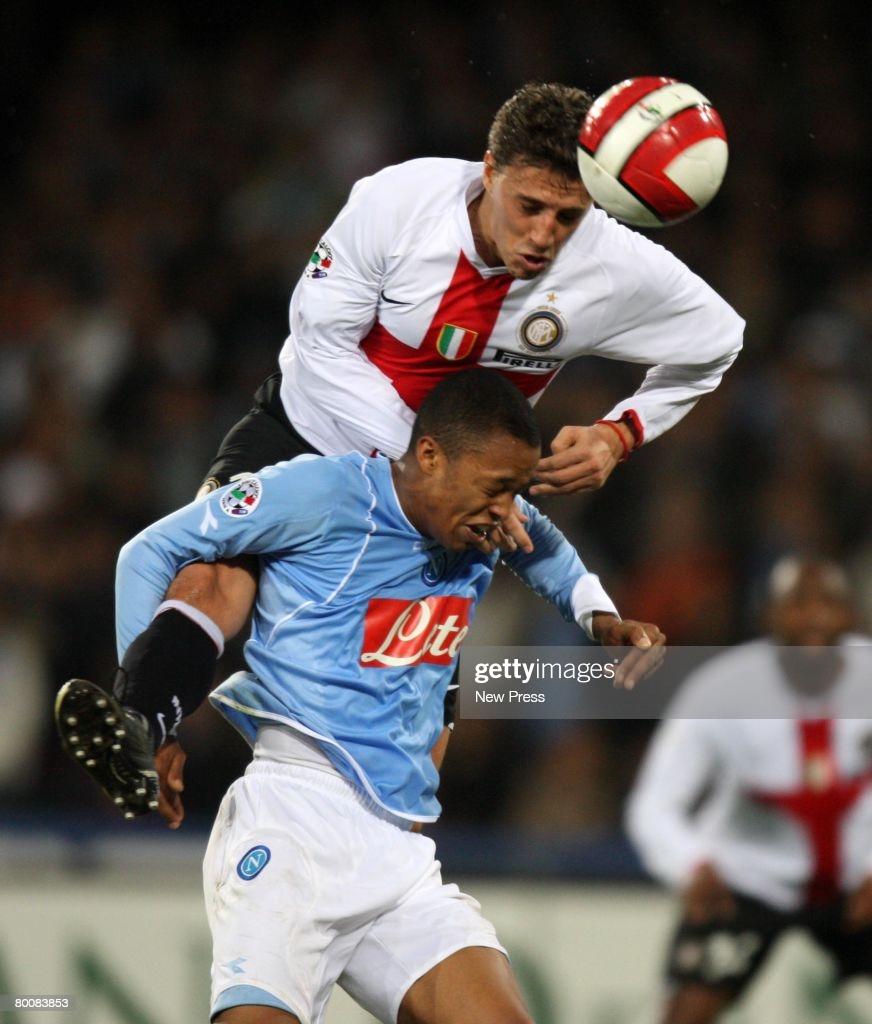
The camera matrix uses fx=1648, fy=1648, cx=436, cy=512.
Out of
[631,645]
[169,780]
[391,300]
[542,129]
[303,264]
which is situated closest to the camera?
[169,780]

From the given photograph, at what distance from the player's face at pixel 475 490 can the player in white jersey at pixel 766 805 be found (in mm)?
2433

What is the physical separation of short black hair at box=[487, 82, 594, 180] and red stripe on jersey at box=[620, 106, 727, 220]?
0.15m

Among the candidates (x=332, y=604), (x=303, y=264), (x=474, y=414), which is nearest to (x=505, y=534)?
(x=474, y=414)

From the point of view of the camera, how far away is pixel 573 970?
17.7 ft

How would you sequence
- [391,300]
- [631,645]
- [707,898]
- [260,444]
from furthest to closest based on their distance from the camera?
[707,898] < [260,444] < [391,300] < [631,645]

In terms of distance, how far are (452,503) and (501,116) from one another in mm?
880

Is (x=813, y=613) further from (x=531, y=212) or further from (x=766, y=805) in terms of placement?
(x=531, y=212)

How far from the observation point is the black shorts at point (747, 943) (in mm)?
5297

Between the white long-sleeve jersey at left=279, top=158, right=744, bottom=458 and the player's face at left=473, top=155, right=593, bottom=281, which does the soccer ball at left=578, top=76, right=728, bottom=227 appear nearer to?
the player's face at left=473, top=155, right=593, bottom=281

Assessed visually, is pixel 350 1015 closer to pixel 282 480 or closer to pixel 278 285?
pixel 282 480

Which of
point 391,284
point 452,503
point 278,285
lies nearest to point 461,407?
point 452,503

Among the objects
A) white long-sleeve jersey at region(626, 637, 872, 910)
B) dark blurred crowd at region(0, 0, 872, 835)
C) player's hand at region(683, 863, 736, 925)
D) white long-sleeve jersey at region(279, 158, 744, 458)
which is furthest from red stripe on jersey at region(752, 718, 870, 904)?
white long-sleeve jersey at region(279, 158, 744, 458)

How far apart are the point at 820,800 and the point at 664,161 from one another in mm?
2842

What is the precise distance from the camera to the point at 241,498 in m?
3.20
